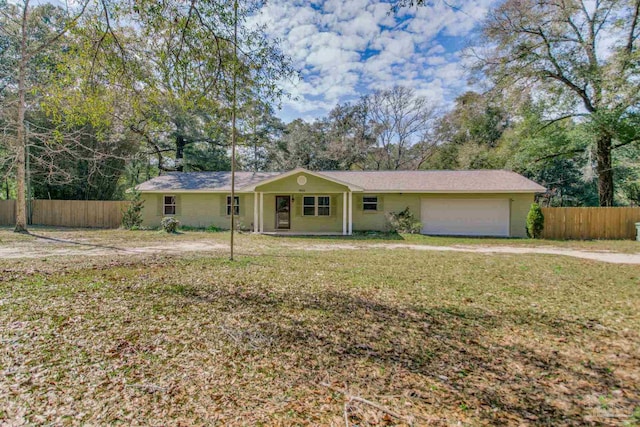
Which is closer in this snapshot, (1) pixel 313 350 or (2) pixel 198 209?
(1) pixel 313 350

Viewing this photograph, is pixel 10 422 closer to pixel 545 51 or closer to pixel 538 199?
pixel 545 51

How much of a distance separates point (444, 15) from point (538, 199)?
23444mm

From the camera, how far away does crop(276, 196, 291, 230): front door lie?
51.1 feet

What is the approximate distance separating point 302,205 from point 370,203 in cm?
341

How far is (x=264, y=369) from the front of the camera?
8.70 feet

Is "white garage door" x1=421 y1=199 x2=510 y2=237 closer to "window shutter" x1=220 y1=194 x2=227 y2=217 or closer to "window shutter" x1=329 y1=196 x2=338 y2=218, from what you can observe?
"window shutter" x1=329 y1=196 x2=338 y2=218

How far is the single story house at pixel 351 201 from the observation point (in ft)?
46.4

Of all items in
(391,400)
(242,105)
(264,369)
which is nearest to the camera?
(391,400)

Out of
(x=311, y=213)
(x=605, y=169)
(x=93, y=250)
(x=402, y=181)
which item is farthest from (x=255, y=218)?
(x=605, y=169)

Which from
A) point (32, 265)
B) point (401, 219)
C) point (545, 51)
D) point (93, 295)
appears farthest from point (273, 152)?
point (93, 295)

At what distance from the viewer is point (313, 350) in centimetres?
302

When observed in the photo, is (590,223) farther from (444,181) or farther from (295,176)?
(295,176)

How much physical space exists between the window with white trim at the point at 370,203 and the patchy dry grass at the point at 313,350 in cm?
951

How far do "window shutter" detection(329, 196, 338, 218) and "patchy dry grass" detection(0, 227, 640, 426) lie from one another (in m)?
9.36
